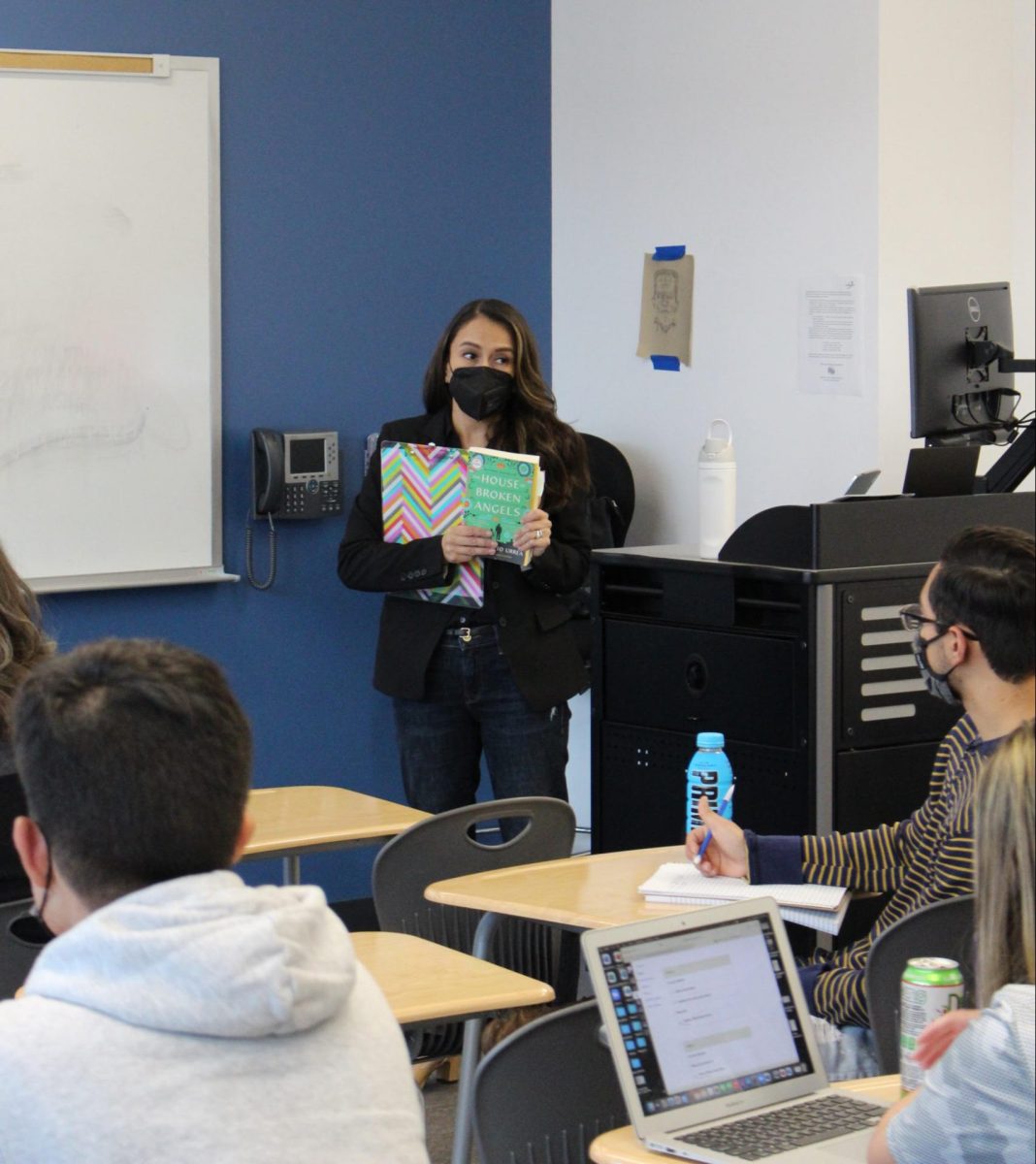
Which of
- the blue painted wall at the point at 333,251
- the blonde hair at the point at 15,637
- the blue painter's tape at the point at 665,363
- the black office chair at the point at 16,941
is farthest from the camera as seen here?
the blue painter's tape at the point at 665,363

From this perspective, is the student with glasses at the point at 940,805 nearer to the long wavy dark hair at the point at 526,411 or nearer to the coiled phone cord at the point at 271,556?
the long wavy dark hair at the point at 526,411

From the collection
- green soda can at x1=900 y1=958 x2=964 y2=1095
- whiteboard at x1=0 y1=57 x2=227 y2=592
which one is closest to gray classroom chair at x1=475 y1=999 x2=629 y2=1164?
green soda can at x1=900 y1=958 x2=964 y2=1095

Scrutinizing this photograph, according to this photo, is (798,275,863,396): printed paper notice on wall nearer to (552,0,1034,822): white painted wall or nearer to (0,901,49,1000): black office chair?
(552,0,1034,822): white painted wall

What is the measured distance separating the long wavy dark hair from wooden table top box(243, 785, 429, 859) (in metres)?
0.94

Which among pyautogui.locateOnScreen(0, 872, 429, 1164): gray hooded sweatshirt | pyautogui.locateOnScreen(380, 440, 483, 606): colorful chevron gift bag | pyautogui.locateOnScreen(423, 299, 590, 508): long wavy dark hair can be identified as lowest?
pyautogui.locateOnScreen(0, 872, 429, 1164): gray hooded sweatshirt

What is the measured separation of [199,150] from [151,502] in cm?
97

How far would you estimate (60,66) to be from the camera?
4430mm

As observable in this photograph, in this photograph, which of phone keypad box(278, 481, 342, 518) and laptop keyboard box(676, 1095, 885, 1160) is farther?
phone keypad box(278, 481, 342, 518)

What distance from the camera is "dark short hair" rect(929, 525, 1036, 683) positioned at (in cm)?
251

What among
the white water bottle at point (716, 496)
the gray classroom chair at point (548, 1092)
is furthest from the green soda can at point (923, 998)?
the white water bottle at point (716, 496)

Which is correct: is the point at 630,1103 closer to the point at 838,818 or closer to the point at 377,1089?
the point at 377,1089

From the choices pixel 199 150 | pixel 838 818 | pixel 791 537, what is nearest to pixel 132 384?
pixel 199 150

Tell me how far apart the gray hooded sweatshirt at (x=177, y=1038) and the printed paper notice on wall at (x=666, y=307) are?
371cm

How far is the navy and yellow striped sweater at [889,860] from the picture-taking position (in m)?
2.54
